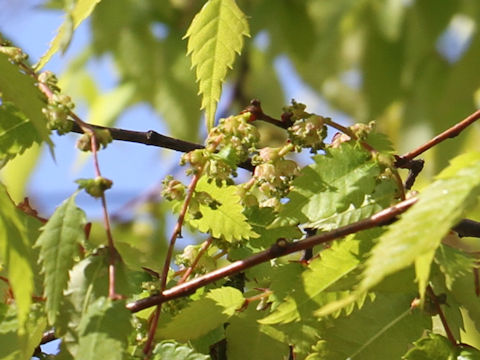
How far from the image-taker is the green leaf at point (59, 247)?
0.68 meters

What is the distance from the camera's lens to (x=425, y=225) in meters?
0.60

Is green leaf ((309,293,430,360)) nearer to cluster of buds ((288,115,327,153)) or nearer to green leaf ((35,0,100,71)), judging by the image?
cluster of buds ((288,115,327,153))

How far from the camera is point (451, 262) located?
0.72m

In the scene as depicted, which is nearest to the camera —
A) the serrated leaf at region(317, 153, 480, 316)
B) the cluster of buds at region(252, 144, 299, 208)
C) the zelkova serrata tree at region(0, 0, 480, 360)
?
the serrated leaf at region(317, 153, 480, 316)

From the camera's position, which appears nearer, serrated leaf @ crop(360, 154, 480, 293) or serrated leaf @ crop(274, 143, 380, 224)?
serrated leaf @ crop(360, 154, 480, 293)

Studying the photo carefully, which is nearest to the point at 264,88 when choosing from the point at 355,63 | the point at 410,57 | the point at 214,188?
the point at 355,63

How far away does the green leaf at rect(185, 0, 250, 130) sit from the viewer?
872 millimetres

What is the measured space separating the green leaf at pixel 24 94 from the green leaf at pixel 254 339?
0.76 feet

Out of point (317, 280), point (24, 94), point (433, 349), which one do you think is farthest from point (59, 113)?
point (433, 349)

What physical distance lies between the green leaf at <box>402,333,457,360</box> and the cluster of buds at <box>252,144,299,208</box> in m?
0.17

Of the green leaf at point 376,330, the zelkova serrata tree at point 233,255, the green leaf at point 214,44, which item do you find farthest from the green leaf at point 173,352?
the green leaf at point 214,44

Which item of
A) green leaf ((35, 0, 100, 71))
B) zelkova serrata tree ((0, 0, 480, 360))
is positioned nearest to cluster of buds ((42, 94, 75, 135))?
zelkova serrata tree ((0, 0, 480, 360))

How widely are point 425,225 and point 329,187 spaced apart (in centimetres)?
18

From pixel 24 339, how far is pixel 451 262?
12.8 inches
